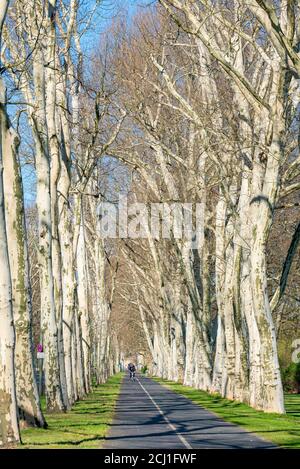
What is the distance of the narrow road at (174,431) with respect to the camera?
1803 cm

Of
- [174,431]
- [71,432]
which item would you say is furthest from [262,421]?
[71,432]

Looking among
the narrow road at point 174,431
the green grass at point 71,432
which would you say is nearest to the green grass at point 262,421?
the narrow road at point 174,431

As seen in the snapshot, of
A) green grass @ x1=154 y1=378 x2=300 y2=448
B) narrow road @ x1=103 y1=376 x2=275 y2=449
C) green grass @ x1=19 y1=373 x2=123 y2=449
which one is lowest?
green grass @ x1=154 y1=378 x2=300 y2=448

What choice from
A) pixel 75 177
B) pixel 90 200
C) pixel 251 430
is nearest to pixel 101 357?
pixel 90 200

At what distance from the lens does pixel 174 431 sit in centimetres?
2152

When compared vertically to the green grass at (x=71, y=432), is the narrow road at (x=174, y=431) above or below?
below

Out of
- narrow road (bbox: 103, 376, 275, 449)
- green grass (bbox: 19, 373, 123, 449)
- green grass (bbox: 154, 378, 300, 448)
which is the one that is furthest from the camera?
green grass (bbox: 154, 378, 300, 448)

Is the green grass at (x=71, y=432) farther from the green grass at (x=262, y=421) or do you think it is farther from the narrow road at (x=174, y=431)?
the green grass at (x=262, y=421)

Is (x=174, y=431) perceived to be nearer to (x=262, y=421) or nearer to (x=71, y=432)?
(x=71, y=432)

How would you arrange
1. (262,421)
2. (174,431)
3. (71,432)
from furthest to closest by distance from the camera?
(262,421), (174,431), (71,432)

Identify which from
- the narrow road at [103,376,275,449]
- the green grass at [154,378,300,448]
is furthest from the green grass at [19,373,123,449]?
the green grass at [154,378,300,448]

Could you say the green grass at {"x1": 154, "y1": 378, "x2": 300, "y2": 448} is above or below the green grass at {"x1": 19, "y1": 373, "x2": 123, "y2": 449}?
below

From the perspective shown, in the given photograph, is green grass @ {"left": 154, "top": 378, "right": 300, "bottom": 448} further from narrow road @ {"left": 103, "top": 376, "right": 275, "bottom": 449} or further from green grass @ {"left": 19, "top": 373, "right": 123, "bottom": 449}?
green grass @ {"left": 19, "top": 373, "right": 123, "bottom": 449}

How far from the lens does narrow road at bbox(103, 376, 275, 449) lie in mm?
18031
